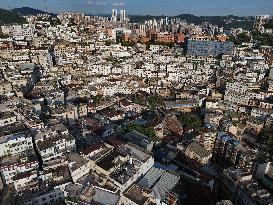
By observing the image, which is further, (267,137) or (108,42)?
(108,42)

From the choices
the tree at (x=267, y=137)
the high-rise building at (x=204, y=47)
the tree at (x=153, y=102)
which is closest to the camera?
the tree at (x=267, y=137)

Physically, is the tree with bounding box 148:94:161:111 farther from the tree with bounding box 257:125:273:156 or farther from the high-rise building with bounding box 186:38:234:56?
the high-rise building with bounding box 186:38:234:56

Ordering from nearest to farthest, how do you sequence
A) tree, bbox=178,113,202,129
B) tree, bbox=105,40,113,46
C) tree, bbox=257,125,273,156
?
tree, bbox=257,125,273,156 < tree, bbox=178,113,202,129 < tree, bbox=105,40,113,46

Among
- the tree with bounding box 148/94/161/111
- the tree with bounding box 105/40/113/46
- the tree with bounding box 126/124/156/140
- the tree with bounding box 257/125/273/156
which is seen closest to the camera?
the tree with bounding box 126/124/156/140

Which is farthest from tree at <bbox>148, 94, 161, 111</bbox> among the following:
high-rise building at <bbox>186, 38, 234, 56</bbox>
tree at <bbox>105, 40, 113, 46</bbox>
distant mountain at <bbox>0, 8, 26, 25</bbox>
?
distant mountain at <bbox>0, 8, 26, 25</bbox>

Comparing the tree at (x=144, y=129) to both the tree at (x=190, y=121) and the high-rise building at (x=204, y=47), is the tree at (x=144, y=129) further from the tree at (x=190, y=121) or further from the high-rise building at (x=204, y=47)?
the high-rise building at (x=204, y=47)

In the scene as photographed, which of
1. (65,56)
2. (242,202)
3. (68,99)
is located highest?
(65,56)

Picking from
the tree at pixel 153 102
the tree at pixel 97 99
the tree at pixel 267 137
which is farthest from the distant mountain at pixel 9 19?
the tree at pixel 267 137

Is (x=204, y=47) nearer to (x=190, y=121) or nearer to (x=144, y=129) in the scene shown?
(x=190, y=121)

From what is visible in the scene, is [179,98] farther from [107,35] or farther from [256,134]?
[107,35]

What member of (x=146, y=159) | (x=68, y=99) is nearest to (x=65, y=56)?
(x=68, y=99)

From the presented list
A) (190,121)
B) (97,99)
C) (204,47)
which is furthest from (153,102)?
(204,47)
